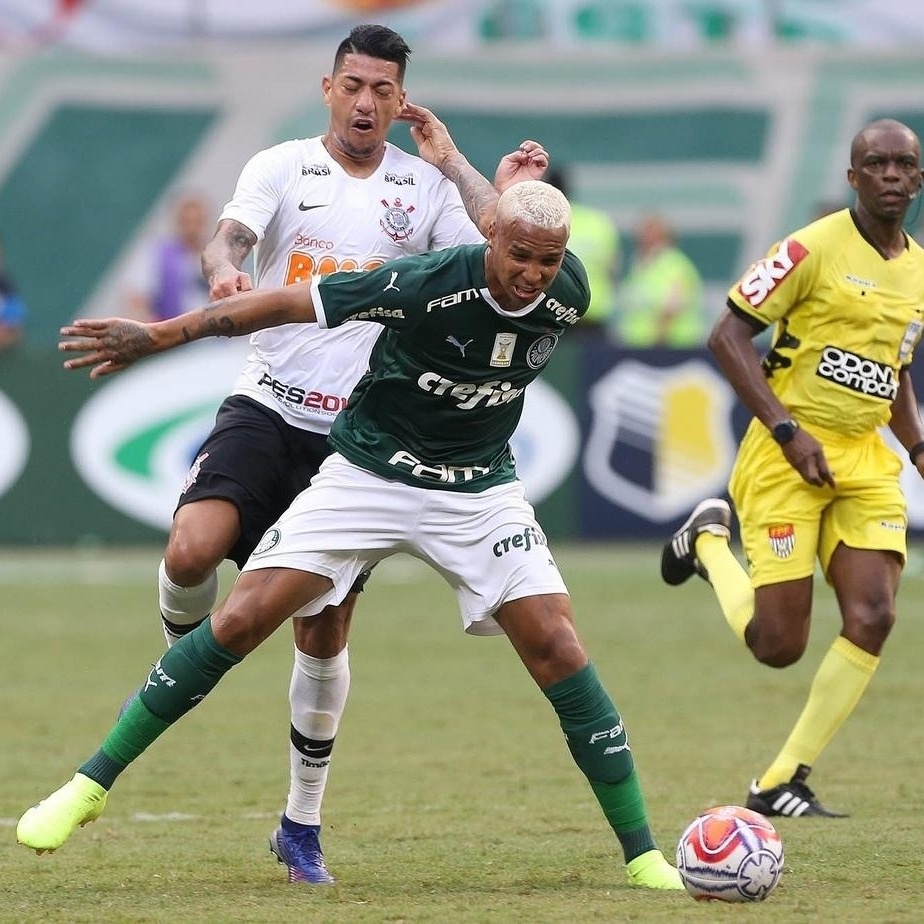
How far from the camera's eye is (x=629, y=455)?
16594 millimetres

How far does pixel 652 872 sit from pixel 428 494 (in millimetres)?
1379

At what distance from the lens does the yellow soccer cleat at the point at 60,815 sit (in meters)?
6.02

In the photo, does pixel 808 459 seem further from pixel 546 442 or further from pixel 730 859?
pixel 546 442

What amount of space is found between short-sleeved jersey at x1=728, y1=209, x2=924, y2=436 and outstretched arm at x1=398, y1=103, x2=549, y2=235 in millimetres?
1435

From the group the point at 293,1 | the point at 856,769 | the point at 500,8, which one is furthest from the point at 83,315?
the point at 856,769

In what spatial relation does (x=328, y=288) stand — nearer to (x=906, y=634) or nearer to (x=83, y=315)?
(x=906, y=634)

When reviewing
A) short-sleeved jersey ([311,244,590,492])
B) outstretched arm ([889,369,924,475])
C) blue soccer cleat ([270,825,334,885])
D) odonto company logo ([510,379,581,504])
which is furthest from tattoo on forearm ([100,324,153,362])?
odonto company logo ([510,379,581,504])

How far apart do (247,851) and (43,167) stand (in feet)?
52.0

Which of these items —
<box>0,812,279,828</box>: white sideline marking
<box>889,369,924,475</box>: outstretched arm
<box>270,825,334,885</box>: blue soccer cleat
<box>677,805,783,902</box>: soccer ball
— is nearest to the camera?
<box>677,805,783,902</box>: soccer ball

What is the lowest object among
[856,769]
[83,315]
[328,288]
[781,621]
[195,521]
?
[83,315]

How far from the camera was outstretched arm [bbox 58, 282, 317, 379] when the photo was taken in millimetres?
6000

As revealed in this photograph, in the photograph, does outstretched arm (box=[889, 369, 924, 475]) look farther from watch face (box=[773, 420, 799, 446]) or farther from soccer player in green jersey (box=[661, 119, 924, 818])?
watch face (box=[773, 420, 799, 446])

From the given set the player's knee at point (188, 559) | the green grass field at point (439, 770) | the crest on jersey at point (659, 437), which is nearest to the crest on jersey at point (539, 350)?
the player's knee at point (188, 559)

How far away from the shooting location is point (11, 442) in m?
16.4
